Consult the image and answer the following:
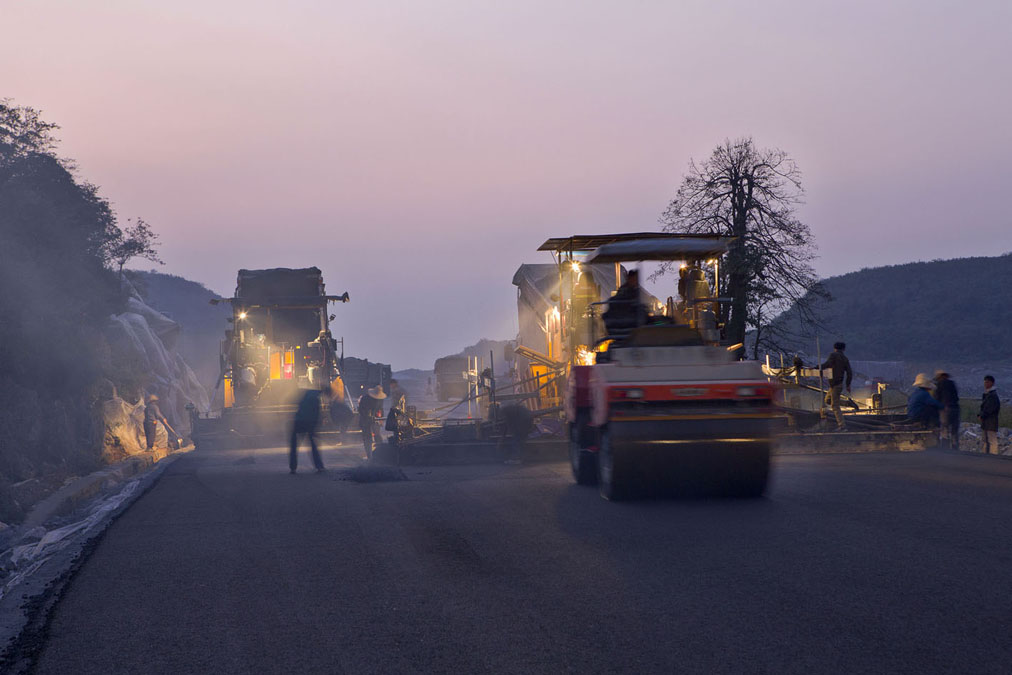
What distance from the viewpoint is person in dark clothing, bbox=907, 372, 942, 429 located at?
57.4 ft

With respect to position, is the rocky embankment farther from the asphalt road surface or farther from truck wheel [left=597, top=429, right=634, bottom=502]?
truck wheel [left=597, top=429, right=634, bottom=502]

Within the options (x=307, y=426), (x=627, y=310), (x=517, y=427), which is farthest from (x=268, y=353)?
(x=627, y=310)

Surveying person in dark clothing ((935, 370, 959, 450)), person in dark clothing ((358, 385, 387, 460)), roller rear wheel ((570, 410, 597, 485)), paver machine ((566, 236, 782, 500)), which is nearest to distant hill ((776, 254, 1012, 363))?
person in dark clothing ((935, 370, 959, 450))

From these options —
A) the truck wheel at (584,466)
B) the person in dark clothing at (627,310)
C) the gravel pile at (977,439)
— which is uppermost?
the person in dark clothing at (627,310)

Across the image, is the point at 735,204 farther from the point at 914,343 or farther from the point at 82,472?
the point at 914,343

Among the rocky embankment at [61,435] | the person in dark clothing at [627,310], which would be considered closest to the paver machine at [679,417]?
the person in dark clothing at [627,310]

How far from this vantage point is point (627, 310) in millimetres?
11727

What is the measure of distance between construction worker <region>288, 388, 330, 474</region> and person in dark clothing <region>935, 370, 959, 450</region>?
11.6 meters

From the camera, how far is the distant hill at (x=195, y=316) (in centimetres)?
9631

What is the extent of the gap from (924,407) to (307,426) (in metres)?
11.4

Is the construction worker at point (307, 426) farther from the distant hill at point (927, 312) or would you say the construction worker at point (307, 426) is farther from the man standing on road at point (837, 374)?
the distant hill at point (927, 312)

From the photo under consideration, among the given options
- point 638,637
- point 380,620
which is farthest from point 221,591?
point 638,637

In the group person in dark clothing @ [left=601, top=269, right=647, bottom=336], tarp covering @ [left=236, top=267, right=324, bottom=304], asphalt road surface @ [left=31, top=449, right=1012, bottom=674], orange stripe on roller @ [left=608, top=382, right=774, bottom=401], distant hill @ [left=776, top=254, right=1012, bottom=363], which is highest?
distant hill @ [left=776, top=254, right=1012, bottom=363]

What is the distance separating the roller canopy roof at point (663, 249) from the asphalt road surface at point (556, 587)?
3761 mm
